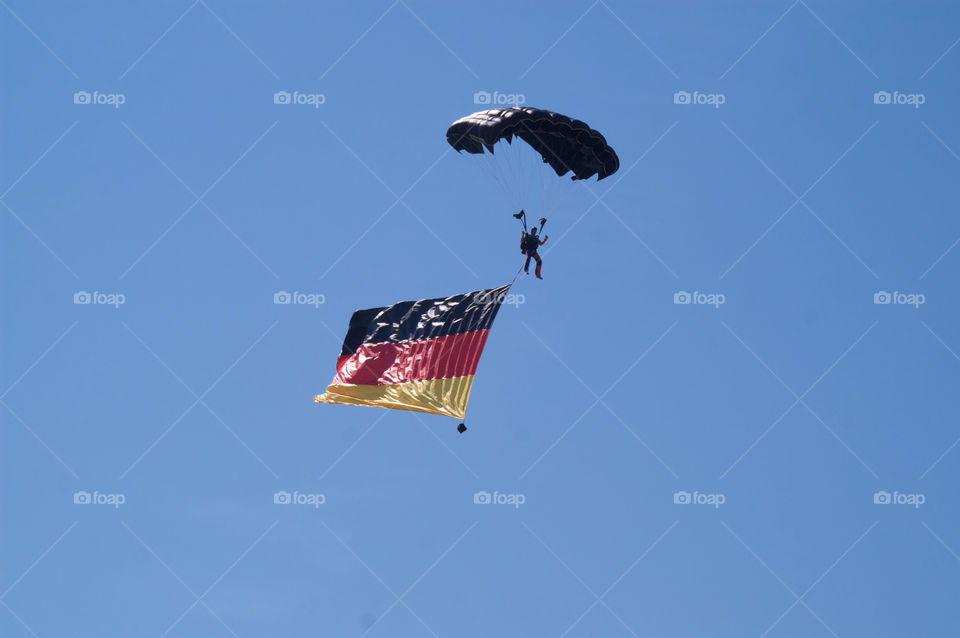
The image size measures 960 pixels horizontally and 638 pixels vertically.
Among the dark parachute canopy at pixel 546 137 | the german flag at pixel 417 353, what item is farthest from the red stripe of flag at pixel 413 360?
the dark parachute canopy at pixel 546 137

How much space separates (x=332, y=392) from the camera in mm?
38469

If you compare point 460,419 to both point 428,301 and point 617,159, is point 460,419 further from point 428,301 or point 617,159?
point 617,159

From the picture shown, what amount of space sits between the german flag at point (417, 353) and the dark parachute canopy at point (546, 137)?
4.05m

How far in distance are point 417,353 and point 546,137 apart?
23.1ft

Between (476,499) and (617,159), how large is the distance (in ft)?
34.5

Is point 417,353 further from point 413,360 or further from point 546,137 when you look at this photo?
point 546,137

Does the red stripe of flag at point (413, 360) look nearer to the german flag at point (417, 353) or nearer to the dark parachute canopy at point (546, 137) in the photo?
the german flag at point (417, 353)

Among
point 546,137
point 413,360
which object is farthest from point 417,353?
point 546,137

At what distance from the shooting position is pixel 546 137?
36938 mm

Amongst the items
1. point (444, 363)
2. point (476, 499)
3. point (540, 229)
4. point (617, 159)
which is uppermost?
point (617, 159)

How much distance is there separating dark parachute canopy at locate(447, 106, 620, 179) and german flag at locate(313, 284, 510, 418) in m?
4.05

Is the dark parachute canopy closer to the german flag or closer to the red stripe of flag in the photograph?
the german flag

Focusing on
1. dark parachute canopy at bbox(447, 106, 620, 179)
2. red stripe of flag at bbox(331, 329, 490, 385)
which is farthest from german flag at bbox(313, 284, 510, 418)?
dark parachute canopy at bbox(447, 106, 620, 179)

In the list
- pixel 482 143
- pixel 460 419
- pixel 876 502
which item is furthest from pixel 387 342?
pixel 876 502
